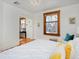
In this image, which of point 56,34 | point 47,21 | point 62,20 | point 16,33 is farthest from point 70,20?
point 16,33

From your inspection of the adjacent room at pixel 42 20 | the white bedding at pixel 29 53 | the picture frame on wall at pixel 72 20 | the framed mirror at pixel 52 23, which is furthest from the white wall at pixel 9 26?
the picture frame on wall at pixel 72 20

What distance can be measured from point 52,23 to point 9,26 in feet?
8.35

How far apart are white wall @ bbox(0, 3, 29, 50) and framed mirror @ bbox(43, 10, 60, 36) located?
6.03 feet

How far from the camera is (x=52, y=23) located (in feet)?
16.6

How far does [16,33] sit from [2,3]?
167cm

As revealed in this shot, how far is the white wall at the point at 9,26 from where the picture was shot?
364cm

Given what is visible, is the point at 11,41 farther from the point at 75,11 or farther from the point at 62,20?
the point at 75,11

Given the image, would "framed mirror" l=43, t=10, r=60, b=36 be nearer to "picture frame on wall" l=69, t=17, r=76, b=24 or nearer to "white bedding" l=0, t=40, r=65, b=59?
"picture frame on wall" l=69, t=17, r=76, b=24

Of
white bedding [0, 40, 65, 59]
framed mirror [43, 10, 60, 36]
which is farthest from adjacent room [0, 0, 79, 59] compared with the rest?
white bedding [0, 40, 65, 59]

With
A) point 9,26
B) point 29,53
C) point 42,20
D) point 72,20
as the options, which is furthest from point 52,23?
point 29,53

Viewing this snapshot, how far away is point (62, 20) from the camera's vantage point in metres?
4.44

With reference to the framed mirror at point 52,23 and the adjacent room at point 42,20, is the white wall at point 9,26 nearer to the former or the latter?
the adjacent room at point 42,20

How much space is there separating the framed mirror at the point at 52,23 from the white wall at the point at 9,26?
6.03 feet

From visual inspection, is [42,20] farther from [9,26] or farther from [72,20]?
[9,26]
